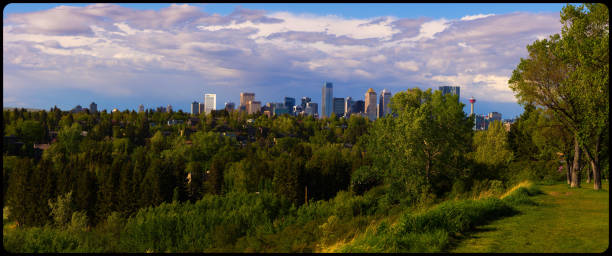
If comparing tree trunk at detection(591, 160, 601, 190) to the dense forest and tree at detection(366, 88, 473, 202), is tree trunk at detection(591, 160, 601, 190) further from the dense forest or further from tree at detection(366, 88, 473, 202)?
tree at detection(366, 88, 473, 202)

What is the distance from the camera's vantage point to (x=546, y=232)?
1157 cm

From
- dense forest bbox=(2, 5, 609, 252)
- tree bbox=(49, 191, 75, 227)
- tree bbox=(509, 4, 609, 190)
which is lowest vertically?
tree bbox=(49, 191, 75, 227)

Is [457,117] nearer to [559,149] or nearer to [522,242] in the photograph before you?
[559,149]

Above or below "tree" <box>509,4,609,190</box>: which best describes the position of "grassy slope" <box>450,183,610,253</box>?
below

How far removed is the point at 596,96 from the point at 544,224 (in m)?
14.3

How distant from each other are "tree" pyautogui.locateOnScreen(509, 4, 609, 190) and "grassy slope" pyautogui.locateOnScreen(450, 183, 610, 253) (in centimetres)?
902

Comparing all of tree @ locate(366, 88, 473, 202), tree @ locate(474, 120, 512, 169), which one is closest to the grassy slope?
tree @ locate(366, 88, 473, 202)

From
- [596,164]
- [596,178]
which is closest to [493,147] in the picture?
[596,164]

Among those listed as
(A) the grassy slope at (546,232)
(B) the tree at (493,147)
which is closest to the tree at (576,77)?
(A) the grassy slope at (546,232)

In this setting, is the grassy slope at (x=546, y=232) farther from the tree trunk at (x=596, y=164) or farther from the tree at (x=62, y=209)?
the tree at (x=62, y=209)

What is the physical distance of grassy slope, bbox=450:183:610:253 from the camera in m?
9.95

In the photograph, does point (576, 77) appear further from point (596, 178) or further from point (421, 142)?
point (421, 142)

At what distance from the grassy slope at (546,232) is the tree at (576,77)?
9.02 metres

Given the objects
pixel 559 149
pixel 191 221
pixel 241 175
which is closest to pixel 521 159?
pixel 559 149
